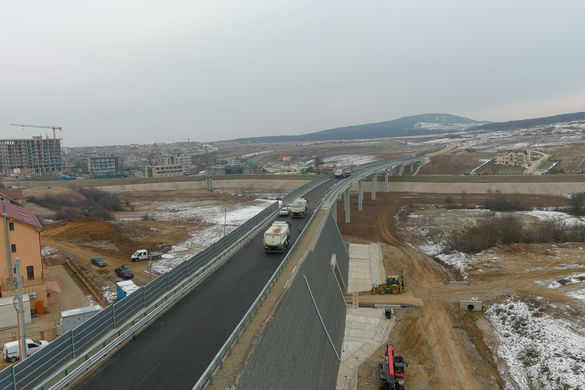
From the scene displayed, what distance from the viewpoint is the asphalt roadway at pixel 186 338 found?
13.9 m

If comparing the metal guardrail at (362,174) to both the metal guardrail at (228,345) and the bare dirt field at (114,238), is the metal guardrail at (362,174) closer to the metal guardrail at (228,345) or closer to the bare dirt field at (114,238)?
the bare dirt field at (114,238)

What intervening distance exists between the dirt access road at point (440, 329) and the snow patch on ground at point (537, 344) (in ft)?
5.04

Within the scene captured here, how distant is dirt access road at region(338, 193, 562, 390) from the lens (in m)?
Result: 24.7

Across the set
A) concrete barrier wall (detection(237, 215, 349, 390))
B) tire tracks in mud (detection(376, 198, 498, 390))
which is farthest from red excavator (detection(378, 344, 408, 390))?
concrete barrier wall (detection(237, 215, 349, 390))

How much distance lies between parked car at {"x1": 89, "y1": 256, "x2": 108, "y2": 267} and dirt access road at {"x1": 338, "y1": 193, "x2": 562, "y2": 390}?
29199mm

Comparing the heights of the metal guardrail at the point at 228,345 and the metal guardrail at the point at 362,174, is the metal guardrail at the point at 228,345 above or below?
Result: below

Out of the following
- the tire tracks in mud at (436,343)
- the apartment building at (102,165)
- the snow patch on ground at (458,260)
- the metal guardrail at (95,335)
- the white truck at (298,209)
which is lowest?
the tire tracks in mud at (436,343)

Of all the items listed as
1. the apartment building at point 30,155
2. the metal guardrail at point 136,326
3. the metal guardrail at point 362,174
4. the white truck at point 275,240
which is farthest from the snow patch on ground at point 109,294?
the apartment building at point 30,155

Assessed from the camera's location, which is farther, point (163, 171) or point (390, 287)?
point (163, 171)

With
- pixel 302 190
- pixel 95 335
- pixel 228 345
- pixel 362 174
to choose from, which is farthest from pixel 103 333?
pixel 362 174

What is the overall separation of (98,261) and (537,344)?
4340 cm

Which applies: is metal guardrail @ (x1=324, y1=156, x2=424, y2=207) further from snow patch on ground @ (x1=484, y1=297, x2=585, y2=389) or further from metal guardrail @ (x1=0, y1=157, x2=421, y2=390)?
Result: metal guardrail @ (x1=0, y1=157, x2=421, y2=390)

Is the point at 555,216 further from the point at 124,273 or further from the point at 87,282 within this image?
the point at 87,282

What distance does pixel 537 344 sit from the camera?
2734 cm
